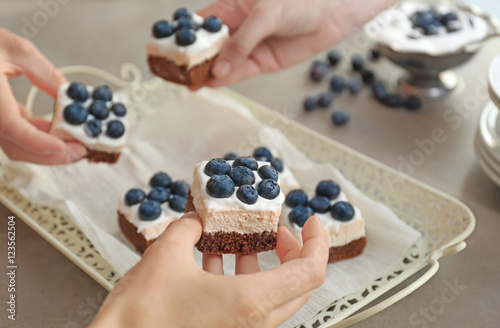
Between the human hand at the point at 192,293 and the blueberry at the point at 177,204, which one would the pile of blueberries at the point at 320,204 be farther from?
the human hand at the point at 192,293

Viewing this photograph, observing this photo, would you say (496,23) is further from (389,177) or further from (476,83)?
(389,177)

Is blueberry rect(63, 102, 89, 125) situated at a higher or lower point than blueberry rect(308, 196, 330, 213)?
lower

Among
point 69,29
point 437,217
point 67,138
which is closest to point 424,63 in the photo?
point 437,217

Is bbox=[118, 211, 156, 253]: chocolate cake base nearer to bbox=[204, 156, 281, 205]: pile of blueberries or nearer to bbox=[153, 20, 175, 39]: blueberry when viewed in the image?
bbox=[204, 156, 281, 205]: pile of blueberries

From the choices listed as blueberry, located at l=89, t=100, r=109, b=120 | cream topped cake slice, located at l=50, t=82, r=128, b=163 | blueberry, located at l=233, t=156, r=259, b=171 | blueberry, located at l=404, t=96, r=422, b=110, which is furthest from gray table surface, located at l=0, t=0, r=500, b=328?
blueberry, located at l=233, t=156, r=259, b=171

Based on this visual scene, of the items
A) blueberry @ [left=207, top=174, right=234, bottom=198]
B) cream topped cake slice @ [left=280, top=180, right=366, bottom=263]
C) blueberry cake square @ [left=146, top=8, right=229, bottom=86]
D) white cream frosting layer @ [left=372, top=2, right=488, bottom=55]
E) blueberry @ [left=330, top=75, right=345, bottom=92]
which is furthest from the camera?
blueberry @ [left=330, top=75, right=345, bottom=92]

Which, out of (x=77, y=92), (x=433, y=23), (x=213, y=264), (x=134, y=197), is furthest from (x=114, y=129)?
(x=433, y=23)

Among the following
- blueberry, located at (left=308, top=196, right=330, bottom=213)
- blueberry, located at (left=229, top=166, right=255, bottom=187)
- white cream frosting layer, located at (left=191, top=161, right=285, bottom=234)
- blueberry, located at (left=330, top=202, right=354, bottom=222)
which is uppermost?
blueberry, located at (left=229, top=166, right=255, bottom=187)
